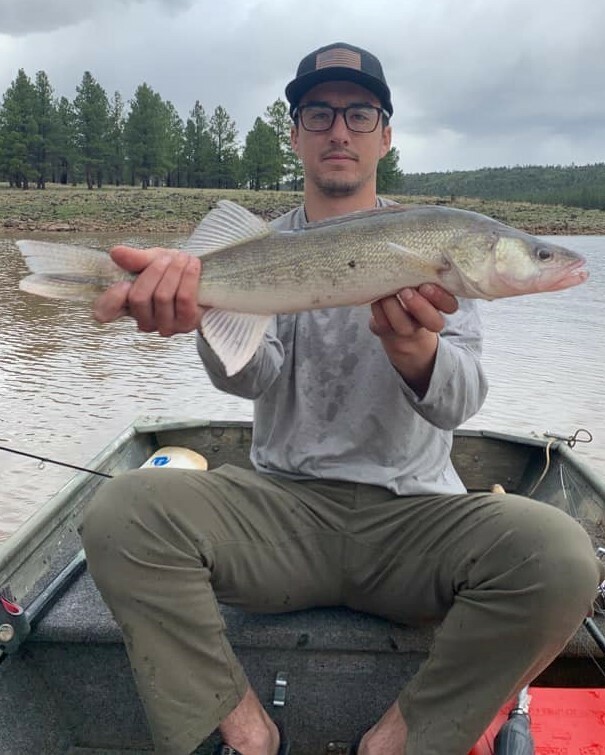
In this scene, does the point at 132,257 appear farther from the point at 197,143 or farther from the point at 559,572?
the point at 197,143

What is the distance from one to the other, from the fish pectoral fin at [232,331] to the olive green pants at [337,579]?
1.74 feet

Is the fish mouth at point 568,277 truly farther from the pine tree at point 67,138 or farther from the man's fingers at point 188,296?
the pine tree at point 67,138

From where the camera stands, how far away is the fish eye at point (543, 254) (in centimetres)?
296

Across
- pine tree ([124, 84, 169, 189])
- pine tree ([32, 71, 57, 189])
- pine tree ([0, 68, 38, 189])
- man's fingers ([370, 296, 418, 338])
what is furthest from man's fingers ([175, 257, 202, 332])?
pine tree ([124, 84, 169, 189])

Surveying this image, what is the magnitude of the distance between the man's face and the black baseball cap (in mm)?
37

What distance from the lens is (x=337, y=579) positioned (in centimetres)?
297

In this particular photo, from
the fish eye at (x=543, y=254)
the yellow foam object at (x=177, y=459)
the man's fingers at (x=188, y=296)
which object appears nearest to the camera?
the man's fingers at (x=188, y=296)

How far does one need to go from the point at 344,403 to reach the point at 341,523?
544 millimetres

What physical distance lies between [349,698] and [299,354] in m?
1.49

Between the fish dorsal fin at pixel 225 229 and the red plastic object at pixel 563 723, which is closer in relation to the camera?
the red plastic object at pixel 563 723

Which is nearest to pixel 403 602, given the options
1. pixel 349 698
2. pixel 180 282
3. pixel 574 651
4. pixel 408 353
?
pixel 349 698

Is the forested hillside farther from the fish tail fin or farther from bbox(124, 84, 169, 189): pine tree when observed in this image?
the fish tail fin

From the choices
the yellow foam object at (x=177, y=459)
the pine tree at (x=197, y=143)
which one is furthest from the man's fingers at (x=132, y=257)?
the pine tree at (x=197, y=143)

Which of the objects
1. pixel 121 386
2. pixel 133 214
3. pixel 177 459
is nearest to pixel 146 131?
pixel 133 214
